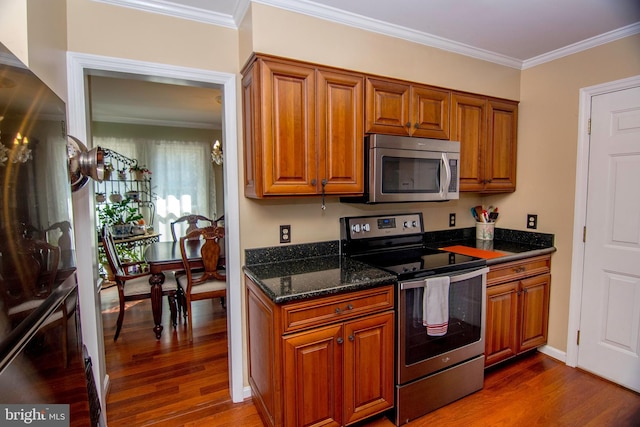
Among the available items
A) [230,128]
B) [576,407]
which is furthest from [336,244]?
[576,407]

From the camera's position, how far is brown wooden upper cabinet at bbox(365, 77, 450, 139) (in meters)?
2.09

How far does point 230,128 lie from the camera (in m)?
2.06

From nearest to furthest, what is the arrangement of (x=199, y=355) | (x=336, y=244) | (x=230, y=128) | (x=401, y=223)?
1. (x=230, y=128)
2. (x=336, y=244)
3. (x=401, y=223)
4. (x=199, y=355)

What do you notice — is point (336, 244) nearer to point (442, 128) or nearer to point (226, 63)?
point (442, 128)

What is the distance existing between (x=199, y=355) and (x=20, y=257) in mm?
2545

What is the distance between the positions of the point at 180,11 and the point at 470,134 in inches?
84.7

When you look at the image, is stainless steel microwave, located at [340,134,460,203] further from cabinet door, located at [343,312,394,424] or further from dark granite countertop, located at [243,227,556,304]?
cabinet door, located at [343,312,394,424]

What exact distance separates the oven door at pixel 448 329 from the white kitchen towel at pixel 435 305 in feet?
0.10

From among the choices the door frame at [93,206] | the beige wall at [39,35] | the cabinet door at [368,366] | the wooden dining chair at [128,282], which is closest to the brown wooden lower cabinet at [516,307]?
the cabinet door at [368,366]

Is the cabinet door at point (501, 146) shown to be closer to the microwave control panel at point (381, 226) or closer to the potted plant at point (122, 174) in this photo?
the microwave control panel at point (381, 226)

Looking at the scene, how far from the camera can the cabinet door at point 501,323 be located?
7.66ft

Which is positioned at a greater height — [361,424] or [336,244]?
[336,244]

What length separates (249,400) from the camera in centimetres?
220

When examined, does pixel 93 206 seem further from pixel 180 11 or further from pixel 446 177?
pixel 446 177
